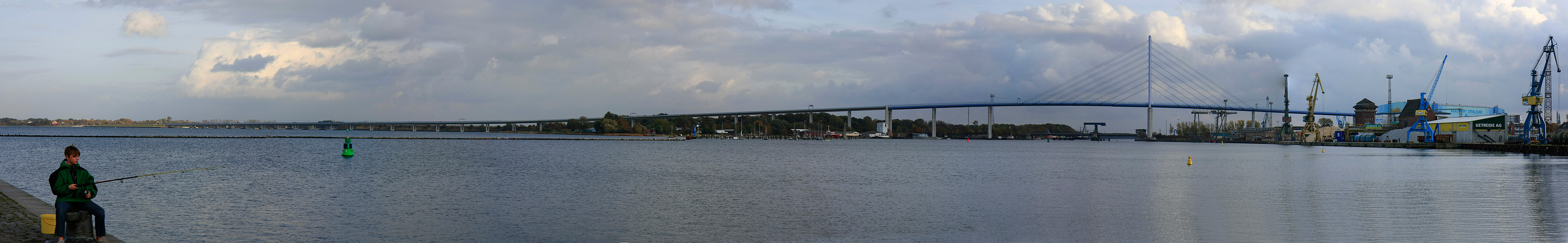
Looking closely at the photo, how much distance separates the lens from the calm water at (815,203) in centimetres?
1268

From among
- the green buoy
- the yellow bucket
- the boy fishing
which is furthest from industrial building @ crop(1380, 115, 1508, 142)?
the yellow bucket

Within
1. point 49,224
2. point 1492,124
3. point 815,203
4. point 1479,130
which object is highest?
point 1492,124

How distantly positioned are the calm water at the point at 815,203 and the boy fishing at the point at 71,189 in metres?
2.90

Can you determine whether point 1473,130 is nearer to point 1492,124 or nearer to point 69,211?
point 1492,124

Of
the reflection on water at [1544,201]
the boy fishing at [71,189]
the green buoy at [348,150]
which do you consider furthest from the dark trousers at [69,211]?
the green buoy at [348,150]

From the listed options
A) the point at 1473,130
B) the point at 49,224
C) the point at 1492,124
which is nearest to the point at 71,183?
the point at 49,224

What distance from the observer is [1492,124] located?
9369 centimetres

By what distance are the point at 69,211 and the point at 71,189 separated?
443 millimetres

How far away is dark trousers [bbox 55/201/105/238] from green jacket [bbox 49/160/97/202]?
7 centimetres

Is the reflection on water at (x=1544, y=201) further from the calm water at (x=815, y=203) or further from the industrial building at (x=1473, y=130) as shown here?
the industrial building at (x=1473, y=130)

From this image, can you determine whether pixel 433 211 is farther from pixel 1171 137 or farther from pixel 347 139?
pixel 1171 137

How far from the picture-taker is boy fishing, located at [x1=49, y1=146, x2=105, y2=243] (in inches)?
340

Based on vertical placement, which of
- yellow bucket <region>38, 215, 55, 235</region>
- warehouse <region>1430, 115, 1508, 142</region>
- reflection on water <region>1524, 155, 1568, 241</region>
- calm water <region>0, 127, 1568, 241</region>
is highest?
warehouse <region>1430, 115, 1508, 142</region>

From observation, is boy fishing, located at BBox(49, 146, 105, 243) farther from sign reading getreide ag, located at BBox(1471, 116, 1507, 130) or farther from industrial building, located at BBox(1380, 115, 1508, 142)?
sign reading getreide ag, located at BBox(1471, 116, 1507, 130)
